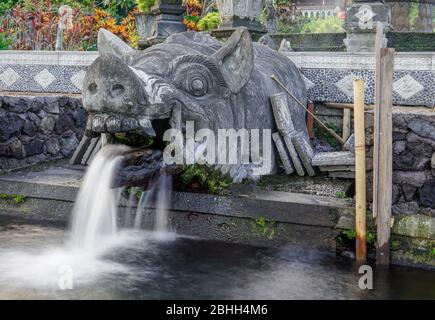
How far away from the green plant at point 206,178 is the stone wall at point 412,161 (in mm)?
1629

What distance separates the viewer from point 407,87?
30.8 feet

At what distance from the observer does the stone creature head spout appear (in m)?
6.04

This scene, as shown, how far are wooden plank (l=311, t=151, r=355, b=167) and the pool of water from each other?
5.88 feet

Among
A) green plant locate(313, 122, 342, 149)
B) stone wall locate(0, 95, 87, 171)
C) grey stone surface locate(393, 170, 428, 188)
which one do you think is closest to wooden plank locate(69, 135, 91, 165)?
stone wall locate(0, 95, 87, 171)

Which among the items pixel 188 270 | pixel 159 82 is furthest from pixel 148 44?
pixel 188 270

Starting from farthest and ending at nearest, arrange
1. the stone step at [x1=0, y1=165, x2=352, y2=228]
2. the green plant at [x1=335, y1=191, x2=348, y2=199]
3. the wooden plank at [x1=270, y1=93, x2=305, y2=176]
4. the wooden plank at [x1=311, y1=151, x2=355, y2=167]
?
the wooden plank at [x1=270, y1=93, x2=305, y2=176]
the wooden plank at [x1=311, y1=151, x2=355, y2=167]
the green plant at [x1=335, y1=191, x2=348, y2=199]
the stone step at [x1=0, y1=165, x2=352, y2=228]

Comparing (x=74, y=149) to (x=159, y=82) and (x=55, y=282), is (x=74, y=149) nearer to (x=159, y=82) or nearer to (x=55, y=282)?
(x=159, y=82)

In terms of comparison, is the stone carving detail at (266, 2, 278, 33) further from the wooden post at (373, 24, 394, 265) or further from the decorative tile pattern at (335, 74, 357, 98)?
the wooden post at (373, 24, 394, 265)

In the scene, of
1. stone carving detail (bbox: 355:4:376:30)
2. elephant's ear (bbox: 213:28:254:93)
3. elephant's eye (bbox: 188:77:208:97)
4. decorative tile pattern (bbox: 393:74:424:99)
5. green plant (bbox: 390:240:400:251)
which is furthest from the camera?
stone carving detail (bbox: 355:4:376:30)

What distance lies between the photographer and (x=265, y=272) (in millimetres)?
6043

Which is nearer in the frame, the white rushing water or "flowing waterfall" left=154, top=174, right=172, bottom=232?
the white rushing water

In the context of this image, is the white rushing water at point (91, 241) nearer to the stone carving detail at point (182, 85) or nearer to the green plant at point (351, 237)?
the stone carving detail at point (182, 85)

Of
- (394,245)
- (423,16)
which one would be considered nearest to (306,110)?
(394,245)

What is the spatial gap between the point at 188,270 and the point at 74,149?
4.73m
